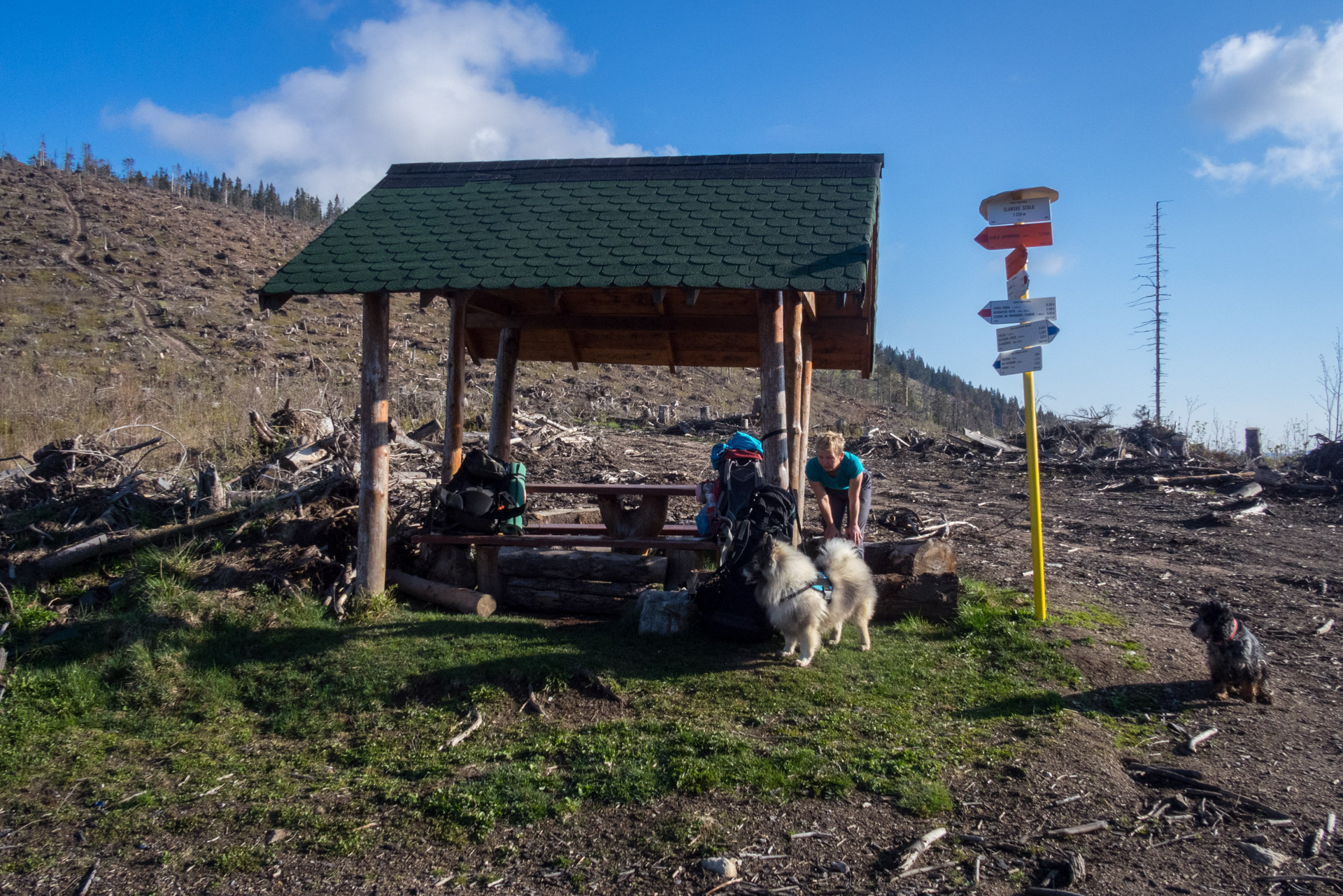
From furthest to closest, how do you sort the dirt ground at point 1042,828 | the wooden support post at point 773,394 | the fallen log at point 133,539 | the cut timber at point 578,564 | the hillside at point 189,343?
the hillside at point 189,343 → the fallen log at point 133,539 → the cut timber at point 578,564 → the wooden support post at point 773,394 → the dirt ground at point 1042,828

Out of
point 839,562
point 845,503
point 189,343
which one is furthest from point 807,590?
point 189,343

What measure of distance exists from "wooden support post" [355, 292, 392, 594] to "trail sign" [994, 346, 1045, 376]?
5266 millimetres

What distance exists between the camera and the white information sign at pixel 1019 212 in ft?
21.0

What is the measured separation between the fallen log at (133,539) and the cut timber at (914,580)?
602 cm

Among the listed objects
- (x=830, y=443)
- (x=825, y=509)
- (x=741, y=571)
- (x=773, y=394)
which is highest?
(x=773, y=394)

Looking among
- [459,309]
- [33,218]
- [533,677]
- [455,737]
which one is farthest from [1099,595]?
[33,218]

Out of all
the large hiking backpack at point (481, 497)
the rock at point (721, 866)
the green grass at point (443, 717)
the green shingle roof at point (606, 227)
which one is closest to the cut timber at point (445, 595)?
the green grass at point (443, 717)

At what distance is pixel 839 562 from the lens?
580 centimetres

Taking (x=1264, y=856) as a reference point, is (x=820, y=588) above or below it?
above

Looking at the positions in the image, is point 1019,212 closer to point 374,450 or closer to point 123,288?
point 374,450

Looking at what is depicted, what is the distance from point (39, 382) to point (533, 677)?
20.5 meters

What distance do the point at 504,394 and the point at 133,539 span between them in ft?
13.5

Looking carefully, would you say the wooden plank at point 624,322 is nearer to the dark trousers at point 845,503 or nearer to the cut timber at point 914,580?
the dark trousers at point 845,503

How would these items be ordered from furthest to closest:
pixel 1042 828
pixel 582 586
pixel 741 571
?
pixel 582 586 < pixel 741 571 < pixel 1042 828
